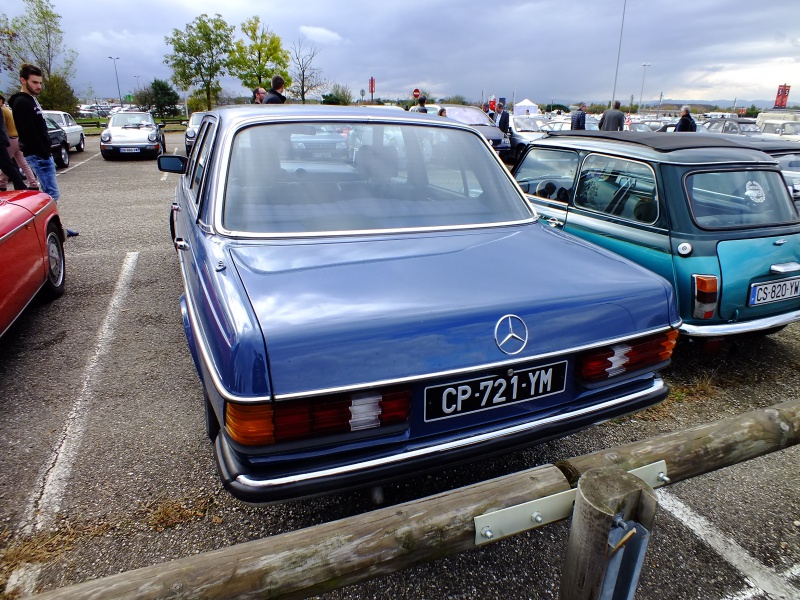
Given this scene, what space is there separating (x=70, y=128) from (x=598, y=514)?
795 inches

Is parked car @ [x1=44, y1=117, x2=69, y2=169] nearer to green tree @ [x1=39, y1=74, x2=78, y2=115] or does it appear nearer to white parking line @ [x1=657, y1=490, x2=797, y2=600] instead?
white parking line @ [x1=657, y1=490, x2=797, y2=600]

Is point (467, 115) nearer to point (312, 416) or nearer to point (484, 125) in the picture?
point (484, 125)

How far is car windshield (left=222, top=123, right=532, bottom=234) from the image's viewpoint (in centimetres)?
243

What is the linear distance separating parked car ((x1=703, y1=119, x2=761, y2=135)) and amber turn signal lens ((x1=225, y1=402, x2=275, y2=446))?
51.0 feet

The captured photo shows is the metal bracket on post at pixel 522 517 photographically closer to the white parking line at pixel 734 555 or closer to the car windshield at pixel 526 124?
the white parking line at pixel 734 555

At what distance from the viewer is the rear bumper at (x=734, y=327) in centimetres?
333

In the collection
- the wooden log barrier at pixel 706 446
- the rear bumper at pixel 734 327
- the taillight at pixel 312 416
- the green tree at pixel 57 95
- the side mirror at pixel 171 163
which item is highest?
the green tree at pixel 57 95

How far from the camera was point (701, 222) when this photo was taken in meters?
3.49

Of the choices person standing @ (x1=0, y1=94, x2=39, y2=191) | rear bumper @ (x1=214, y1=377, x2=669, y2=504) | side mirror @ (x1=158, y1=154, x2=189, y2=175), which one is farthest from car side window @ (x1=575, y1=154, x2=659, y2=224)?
person standing @ (x1=0, y1=94, x2=39, y2=191)

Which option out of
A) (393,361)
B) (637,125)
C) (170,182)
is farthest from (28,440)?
(637,125)

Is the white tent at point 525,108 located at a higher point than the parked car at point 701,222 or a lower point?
higher

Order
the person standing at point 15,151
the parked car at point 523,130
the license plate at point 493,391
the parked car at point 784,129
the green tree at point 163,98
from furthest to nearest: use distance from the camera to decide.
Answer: the green tree at point 163,98, the parked car at point 523,130, the parked car at point 784,129, the person standing at point 15,151, the license plate at point 493,391

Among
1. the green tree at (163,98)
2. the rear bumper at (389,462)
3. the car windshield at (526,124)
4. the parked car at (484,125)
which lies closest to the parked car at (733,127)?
the car windshield at (526,124)

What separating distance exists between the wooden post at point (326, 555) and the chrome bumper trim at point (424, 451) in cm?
42
